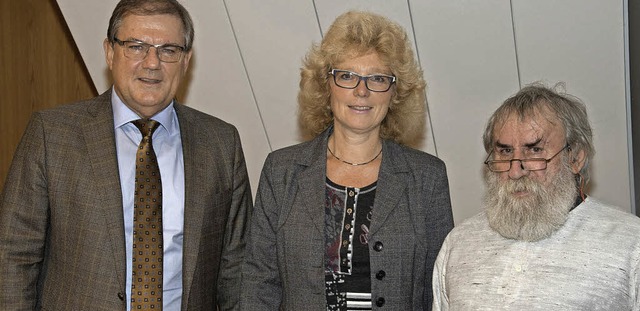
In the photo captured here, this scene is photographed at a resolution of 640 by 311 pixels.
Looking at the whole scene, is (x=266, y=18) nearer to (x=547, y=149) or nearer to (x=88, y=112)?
(x=88, y=112)

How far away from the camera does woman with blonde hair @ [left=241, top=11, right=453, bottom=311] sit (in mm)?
2631

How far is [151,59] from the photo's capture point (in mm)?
2650

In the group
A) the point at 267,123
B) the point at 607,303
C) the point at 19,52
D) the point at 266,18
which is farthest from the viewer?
the point at 19,52

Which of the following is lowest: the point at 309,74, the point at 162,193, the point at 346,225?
the point at 346,225

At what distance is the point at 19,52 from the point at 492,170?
3.84 metres

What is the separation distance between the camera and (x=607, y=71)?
137 inches

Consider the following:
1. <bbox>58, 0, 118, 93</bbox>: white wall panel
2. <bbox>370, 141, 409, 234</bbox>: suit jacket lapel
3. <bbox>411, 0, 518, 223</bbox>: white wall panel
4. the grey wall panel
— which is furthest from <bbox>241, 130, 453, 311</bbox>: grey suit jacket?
<bbox>58, 0, 118, 93</bbox>: white wall panel

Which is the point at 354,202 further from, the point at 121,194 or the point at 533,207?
the point at 121,194

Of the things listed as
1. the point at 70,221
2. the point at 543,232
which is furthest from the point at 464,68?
Answer: the point at 70,221

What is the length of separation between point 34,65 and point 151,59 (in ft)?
10.5

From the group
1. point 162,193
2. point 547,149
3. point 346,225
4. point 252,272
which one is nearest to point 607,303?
point 547,149

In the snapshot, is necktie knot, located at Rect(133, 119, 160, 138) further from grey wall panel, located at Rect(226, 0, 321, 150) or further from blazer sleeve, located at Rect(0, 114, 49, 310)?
grey wall panel, located at Rect(226, 0, 321, 150)

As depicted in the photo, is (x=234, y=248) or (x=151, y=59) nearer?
(x=151, y=59)

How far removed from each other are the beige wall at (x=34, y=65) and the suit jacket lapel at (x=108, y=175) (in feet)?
9.96
